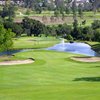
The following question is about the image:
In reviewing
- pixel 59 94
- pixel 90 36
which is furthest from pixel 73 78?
pixel 90 36

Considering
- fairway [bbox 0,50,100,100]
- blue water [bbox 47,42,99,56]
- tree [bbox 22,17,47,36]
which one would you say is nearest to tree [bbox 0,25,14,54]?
blue water [bbox 47,42,99,56]

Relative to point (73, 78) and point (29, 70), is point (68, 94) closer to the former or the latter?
point (73, 78)

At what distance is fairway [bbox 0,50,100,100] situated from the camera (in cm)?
2522

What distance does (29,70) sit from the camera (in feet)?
157

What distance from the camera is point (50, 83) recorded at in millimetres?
37812

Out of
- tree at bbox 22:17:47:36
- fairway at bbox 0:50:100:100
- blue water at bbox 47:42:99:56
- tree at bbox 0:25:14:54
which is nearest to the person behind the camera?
fairway at bbox 0:50:100:100

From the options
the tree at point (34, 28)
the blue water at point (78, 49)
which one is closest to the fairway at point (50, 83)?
the blue water at point (78, 49)

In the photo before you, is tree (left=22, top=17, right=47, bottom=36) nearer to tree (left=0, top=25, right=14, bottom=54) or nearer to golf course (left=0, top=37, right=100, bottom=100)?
tree (left=0, top=25, right=14, bottom=54)

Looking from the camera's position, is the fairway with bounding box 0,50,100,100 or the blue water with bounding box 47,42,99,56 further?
the blue water with bounding box 47,42,99,56

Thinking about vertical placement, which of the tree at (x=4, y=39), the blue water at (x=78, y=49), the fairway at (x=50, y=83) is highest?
the tree at (x=4, y=39)

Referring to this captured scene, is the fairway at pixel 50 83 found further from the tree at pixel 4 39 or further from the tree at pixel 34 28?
the tree at pixel 34 28

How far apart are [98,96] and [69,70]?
23.9 m

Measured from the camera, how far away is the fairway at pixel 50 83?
25.2m

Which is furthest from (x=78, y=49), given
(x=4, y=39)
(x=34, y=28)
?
(x=34, y=28)
